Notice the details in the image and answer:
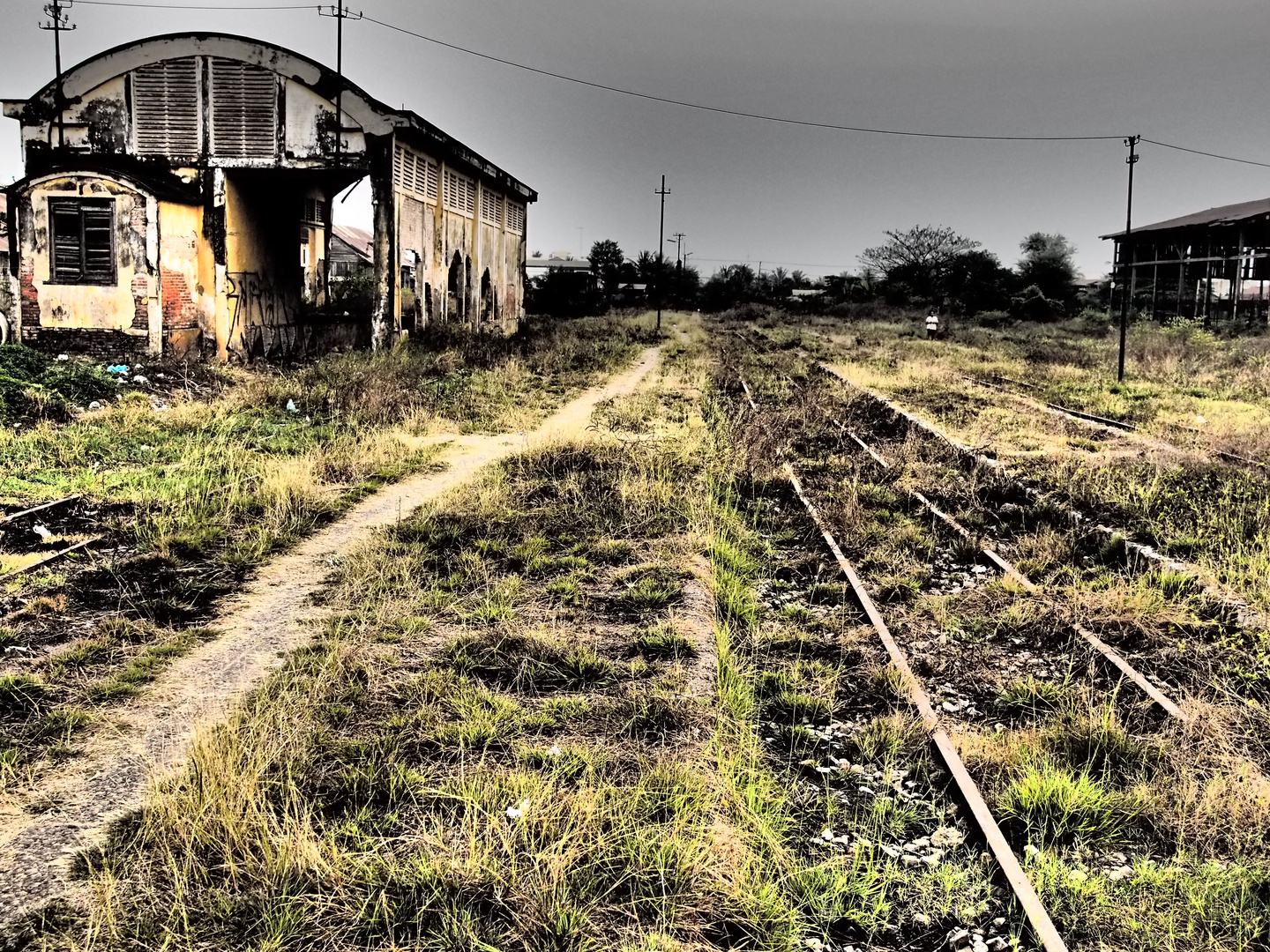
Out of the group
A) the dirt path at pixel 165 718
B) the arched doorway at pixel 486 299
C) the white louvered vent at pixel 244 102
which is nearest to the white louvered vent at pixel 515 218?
the arched doorway at pixel 486 299

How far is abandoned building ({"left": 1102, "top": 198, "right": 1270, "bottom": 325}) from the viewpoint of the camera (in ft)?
135

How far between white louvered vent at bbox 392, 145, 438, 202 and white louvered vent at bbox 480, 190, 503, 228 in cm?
560

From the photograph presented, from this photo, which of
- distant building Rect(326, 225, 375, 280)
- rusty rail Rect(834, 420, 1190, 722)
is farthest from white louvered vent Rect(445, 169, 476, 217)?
distant building Rect(326, 225, 375, 280)

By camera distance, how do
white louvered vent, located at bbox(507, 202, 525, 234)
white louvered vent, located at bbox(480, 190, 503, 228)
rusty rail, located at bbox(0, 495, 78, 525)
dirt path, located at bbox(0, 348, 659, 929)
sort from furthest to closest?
white louvered vent, located at bbox(507, 202, 525, 234) → white louvered vent, located at bbox(480, 190, 503, 228) → rusty rail, located at bbox(0, 495, 78, 525) → dirt path, located at bbox(0, 348, 659, 929)

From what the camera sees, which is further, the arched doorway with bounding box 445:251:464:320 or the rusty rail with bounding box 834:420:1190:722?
the arched doorway with bounding box 445:251:464:320

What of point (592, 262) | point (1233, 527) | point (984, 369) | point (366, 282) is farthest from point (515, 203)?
point (592, 262)

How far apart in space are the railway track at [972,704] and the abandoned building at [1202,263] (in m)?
33.6

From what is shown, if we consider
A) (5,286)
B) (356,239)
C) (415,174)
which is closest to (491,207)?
(415,174)

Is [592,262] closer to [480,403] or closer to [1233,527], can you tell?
[480,403]

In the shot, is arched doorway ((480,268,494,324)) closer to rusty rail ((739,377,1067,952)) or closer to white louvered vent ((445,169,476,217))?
white louvered vent ((445,169,476,217))

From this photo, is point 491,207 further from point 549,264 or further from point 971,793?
point 549,264

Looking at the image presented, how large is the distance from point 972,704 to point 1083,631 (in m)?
1.39

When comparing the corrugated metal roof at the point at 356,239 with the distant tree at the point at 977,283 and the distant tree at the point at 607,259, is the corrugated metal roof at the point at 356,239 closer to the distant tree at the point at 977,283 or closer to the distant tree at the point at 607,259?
the distant tree at the point at 607,259

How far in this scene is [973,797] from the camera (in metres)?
4.36
